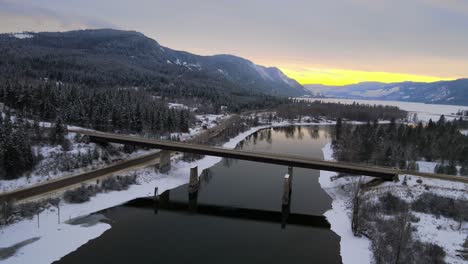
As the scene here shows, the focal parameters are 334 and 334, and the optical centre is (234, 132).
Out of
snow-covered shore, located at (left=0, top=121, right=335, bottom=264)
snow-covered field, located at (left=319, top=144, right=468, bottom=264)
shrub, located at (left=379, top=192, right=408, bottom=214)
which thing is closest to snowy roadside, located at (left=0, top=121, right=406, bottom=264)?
snow-covered shore, located at (left=0, top=121, right=335, bottom=264)

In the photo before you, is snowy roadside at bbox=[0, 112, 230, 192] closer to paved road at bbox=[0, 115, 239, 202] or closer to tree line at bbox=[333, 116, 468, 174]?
paved road at bbox=[0, 115, 239, 202]

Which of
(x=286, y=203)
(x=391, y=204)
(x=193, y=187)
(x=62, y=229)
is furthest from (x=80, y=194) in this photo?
(x=391, y=204)

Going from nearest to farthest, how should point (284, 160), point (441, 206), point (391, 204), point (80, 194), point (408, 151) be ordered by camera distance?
point (441, 206) < point (391, 204) < point (80, 194) < point (284, 160) < point (408, 151)

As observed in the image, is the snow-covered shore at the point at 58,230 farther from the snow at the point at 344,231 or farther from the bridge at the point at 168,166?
the snow at the point at 344,231

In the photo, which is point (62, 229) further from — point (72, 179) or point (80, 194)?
point (72, 179)

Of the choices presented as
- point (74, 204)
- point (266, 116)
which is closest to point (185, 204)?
point (74, 204)

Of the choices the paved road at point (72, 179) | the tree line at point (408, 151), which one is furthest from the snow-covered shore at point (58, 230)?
the tree line at point (408, 151)
